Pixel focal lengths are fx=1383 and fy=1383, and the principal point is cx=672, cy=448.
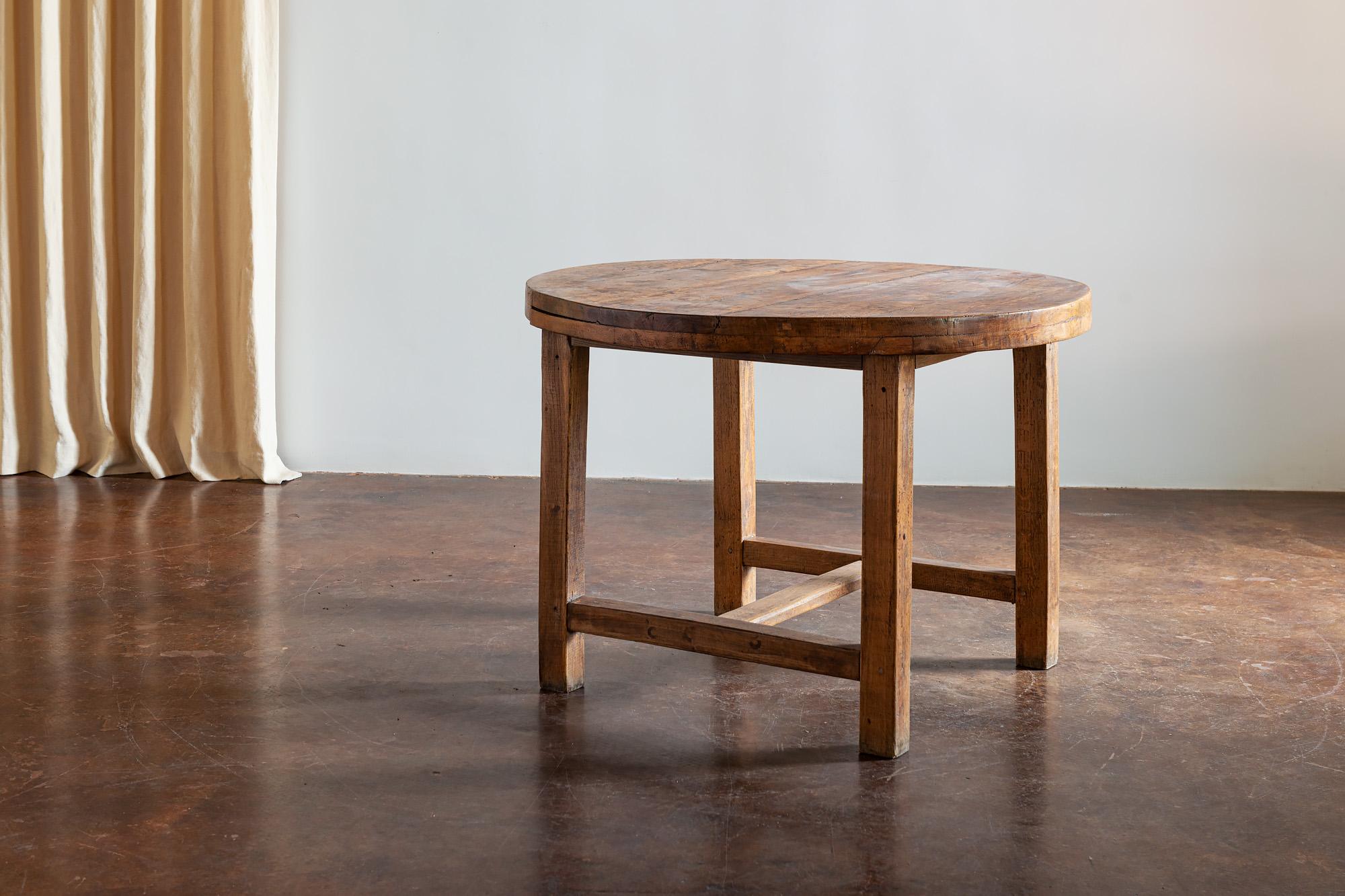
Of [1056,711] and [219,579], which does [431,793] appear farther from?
[219,579]

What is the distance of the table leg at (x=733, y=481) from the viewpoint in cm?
273

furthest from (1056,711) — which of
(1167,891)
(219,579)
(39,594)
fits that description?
(39,594)

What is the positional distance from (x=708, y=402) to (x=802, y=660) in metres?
2.05

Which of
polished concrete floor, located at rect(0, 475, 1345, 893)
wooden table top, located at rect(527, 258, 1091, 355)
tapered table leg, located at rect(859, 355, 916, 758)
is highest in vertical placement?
wooden table top, located at rect(527, 258, 1091, 355)

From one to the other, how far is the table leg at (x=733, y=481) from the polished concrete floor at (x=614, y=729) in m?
0.17

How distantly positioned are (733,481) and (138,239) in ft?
7.22

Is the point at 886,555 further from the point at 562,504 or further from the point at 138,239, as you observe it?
the point at 138,239

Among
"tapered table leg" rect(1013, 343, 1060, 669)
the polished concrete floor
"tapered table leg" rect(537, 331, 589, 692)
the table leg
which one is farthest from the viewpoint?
the table leg

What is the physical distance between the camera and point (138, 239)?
4.04 m

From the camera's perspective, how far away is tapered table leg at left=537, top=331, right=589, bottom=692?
2.34 meters

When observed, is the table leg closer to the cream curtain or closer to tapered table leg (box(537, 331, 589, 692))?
tapered table leg (box(537, 331, 589, 692))

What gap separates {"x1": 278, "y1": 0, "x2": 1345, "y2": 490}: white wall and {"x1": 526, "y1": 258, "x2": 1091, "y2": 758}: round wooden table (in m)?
1.41

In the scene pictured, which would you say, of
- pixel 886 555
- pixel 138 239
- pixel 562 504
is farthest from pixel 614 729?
pixel 138 239

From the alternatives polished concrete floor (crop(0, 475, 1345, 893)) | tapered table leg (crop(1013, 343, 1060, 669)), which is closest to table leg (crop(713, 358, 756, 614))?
polished concrete floor (crop(0, 475, 1345, 893))
